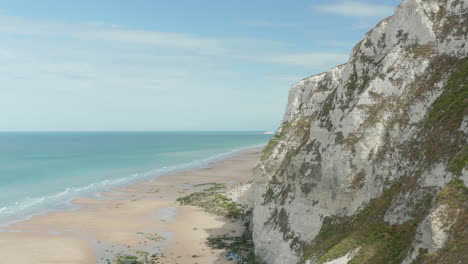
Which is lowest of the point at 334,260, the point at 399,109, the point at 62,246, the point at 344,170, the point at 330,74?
the point at 62,246

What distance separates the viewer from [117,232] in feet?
152

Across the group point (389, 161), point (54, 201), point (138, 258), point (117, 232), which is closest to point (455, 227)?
point (389, 161)

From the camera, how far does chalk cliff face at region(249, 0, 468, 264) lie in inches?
669

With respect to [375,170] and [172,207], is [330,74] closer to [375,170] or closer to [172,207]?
[375,170]

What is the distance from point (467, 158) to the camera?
16.5m

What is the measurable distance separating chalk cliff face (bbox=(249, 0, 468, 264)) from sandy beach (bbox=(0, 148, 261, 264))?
12.0 metres

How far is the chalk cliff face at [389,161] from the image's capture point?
16984 mm

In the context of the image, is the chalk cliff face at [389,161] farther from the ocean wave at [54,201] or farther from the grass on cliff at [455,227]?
the ocean wave at [54,201]

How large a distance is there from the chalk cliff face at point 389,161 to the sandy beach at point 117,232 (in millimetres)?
11982

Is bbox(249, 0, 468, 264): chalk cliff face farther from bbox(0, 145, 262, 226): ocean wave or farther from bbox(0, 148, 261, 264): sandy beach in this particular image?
bbox(0, 145, 262, 226): ocean wave

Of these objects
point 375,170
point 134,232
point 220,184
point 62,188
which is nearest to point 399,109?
point 375,170

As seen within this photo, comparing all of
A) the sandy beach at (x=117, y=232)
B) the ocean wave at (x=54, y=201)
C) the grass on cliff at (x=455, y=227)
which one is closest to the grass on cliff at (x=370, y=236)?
the grass on cliff at (x=455, y=227)

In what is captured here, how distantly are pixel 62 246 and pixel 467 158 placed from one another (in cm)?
4011

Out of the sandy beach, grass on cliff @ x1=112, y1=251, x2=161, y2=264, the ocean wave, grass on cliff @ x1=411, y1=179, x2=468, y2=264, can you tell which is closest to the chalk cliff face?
grass on cliff @ x1=411, y1=179, x2=468, y2=264
